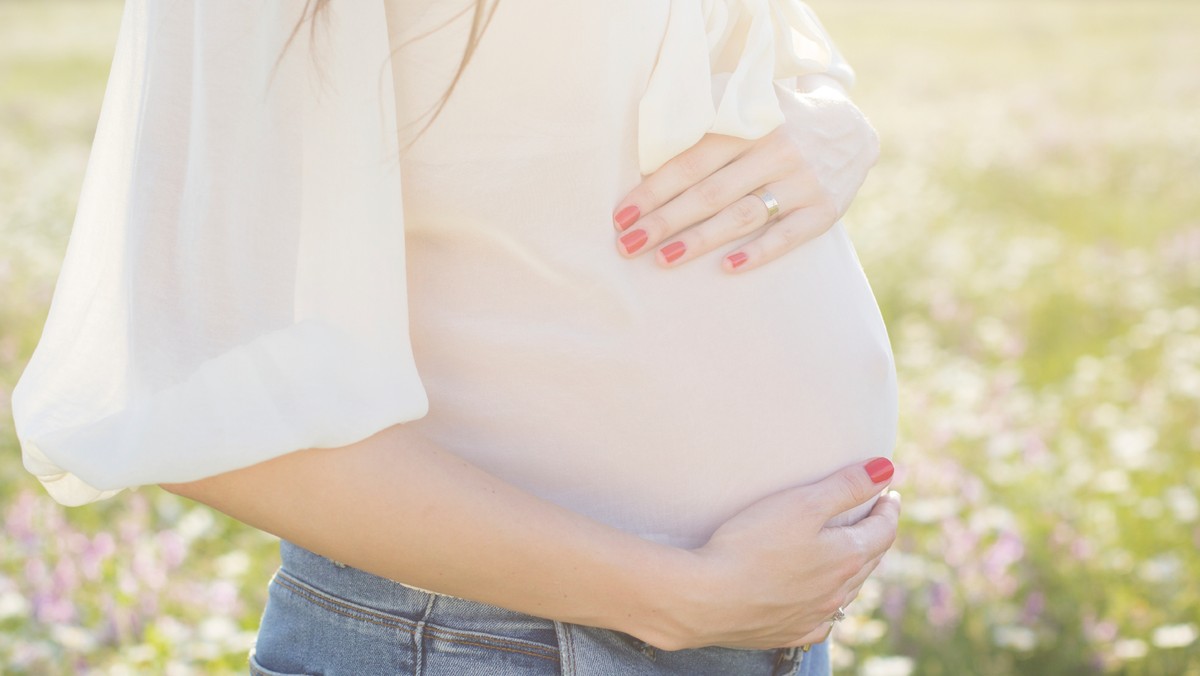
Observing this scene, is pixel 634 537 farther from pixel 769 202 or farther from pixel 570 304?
pixel 769 202

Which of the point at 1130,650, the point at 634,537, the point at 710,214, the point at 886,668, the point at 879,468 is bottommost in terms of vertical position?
the point at 1130,650

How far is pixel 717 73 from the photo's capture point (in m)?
1.11

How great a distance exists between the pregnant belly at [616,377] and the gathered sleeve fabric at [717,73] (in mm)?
117

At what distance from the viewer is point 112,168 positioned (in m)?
0.82

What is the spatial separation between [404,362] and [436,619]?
232mm

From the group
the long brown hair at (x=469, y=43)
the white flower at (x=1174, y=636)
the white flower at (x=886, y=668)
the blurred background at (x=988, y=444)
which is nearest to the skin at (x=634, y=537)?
the long brown hair at (x=469, y=43)

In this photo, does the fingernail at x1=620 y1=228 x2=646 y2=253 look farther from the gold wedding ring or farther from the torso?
the gold wedding ring

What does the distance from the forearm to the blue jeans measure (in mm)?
42

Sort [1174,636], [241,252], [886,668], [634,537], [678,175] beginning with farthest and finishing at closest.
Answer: [1174,636] → [886,668] → [678,175] → [634,537] → [241,252]

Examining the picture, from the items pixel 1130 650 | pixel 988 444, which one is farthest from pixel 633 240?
pixel 988 444

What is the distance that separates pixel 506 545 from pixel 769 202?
0.44 metres

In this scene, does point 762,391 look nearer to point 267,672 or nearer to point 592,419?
point 592,419

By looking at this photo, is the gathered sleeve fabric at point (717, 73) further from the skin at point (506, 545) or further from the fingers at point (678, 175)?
the skin at point (506, 545)

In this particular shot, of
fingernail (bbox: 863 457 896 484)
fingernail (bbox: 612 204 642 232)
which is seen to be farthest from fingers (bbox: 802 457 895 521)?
fingernail (bbox: 612 204 642 232)
